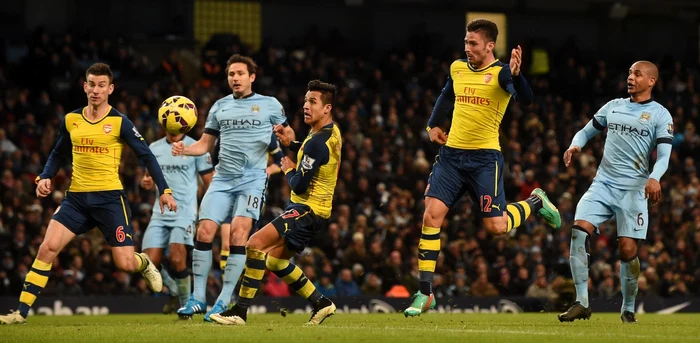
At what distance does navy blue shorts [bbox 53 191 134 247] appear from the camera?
1155 cm

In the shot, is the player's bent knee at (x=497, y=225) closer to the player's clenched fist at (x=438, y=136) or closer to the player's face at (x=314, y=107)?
the player's clenched fist at (x=438, y=136)

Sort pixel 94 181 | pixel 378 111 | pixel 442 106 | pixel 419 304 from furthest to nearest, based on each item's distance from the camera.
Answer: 1. pixel 378 111
2. pixel 94 181
3. pixel 442 106
4. pixel 419 304

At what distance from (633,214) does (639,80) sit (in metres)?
1.39

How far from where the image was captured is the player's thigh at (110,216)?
38.0 ft

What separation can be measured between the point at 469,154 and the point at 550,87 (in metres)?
19.2

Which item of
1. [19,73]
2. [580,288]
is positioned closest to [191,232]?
[580,288]

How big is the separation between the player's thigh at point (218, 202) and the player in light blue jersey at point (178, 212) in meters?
1.56

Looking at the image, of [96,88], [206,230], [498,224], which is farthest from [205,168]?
[498,224]

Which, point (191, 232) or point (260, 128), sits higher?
point (260, 128)

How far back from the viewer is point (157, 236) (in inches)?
569

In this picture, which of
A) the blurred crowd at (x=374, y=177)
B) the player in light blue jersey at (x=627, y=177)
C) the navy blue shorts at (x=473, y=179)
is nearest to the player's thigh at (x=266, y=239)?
the navy blue shorts at (x=473, y=179)

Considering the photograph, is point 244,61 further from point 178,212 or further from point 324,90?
point 178,212

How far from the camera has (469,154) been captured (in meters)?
11.3

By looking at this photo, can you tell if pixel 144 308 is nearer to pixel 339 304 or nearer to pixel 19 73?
pixel 339 304
